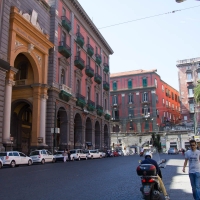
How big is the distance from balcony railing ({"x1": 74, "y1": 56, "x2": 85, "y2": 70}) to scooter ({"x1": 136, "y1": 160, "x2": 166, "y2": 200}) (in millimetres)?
32210

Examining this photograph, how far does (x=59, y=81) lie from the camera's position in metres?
33.7

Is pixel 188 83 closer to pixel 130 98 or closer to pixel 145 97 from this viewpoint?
pixel 145 97

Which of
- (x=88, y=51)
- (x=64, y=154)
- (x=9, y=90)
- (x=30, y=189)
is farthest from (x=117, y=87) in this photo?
(x=30, y=189)

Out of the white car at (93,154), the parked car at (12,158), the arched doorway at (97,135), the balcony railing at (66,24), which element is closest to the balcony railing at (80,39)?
the balcony railing at (66,24)

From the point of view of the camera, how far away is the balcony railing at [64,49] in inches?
1347

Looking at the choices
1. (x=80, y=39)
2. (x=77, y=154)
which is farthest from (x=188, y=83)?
(x=77, y=154)

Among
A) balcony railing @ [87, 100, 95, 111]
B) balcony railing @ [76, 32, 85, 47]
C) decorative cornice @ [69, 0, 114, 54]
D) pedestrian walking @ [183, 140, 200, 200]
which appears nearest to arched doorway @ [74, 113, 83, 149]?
balcony railing @ [87, 100, 95, 111]

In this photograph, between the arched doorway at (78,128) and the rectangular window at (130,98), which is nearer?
the arched doorway at (78,128)

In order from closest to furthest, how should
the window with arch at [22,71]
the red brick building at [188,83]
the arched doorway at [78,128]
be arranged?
the window with arch at [22,71]
the arched doorway at [78,128]
the red brick building at [188,83]

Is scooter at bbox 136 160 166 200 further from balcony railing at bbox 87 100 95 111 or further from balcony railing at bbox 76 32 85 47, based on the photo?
balcony railing at bbox 87 100 95 111

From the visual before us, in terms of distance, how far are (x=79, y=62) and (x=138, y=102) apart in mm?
32284

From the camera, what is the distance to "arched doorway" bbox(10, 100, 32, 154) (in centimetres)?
3256

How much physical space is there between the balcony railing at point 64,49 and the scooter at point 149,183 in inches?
1131

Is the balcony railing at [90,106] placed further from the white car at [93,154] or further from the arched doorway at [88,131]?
the white car at [93,154]
